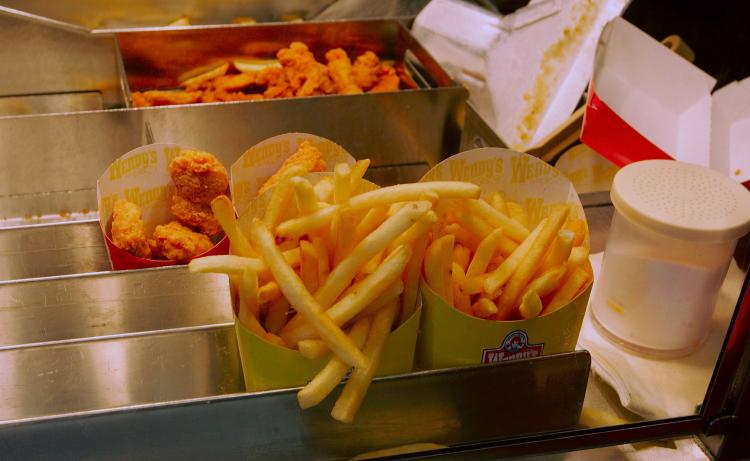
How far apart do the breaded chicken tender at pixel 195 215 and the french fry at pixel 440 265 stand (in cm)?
65

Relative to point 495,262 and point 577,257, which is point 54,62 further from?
point 577,257

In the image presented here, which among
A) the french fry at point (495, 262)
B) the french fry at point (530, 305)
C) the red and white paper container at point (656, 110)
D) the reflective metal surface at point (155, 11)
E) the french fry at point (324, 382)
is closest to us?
the french fry at point (324, 382)

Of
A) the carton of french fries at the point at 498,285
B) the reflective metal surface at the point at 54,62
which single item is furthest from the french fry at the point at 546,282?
the reflective metal surface at the point at 54,62

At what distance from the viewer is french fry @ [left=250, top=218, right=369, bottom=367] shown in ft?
3.29

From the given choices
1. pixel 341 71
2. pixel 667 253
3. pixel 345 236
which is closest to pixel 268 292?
pixel 345 236

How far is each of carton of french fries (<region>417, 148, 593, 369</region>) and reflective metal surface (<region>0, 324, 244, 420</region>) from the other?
0.35 metres

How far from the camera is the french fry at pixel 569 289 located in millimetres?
1148

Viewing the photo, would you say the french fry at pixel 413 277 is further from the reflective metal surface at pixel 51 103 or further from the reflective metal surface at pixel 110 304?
the reflective metal surface at pixel 51 103

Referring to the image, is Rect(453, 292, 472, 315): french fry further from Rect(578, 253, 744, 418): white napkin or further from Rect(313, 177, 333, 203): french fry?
Rect(578, 253, 744, 418): white napkin

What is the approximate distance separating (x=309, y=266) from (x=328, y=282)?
0.18 ft

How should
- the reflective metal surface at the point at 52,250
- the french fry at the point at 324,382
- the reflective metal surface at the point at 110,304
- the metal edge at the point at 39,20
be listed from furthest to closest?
the metal edge at the point at 39,20
the reflective metal surface at the point at 52,250
the reflective metal surface at the point at 110,304
the french fry at the point at 324,382

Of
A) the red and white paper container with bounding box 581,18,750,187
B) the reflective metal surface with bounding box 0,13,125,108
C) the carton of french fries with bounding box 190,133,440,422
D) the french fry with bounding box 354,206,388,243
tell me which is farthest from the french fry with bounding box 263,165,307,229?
the reflective metal surface with bounding box 0,13,125,108

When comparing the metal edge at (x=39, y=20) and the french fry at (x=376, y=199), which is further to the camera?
the metal edge at (x=39, y=20)

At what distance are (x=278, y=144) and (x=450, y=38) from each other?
1.25 meters
